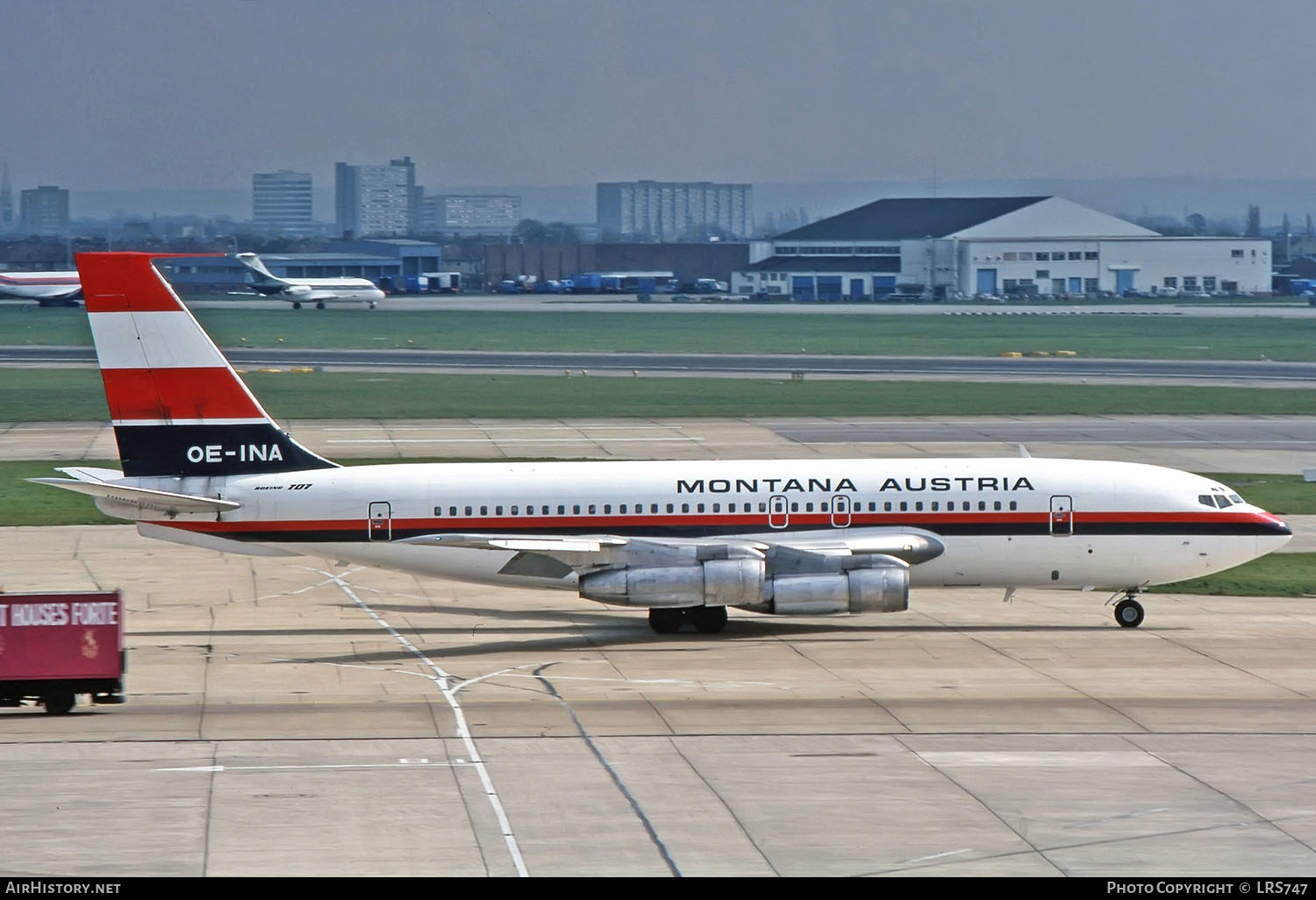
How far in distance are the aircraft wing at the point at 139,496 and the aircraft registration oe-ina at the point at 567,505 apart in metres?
0.06

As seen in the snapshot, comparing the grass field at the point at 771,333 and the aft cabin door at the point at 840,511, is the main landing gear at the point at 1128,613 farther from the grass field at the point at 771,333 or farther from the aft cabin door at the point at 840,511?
the grass field at the point at 771,333

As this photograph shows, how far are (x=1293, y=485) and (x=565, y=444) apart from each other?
3226 cm

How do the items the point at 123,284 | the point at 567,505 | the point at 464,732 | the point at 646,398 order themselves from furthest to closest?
the point at 646,398 < the point at 567,505 < the point at 123,284 < the point at 464,732

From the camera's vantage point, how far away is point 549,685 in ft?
109

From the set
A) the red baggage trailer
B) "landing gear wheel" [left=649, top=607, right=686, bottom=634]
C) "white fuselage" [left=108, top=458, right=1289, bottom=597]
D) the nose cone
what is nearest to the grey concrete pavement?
"landing gear wheel" [left=649, top=607, right=686, bottom=634]

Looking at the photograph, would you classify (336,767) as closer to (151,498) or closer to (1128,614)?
(151,498)

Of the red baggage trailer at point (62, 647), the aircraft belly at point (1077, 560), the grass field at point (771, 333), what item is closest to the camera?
the red baggage trailer at point (62, 647)

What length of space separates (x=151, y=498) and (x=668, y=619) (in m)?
12.4

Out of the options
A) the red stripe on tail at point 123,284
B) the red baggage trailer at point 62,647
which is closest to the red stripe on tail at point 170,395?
the red stripe on tail at point 123,284

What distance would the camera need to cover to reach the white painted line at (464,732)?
72.0 ft

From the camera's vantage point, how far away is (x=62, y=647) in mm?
30391

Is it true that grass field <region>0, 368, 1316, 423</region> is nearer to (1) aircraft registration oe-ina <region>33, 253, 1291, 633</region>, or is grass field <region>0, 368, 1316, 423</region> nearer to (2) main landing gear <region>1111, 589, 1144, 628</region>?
(1) aircraft registration oe-ina <region>33, 253, 1291, 633</region>

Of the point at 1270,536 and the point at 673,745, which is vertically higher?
the point at 1270,536

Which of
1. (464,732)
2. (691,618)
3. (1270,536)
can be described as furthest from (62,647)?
(1270,536)
